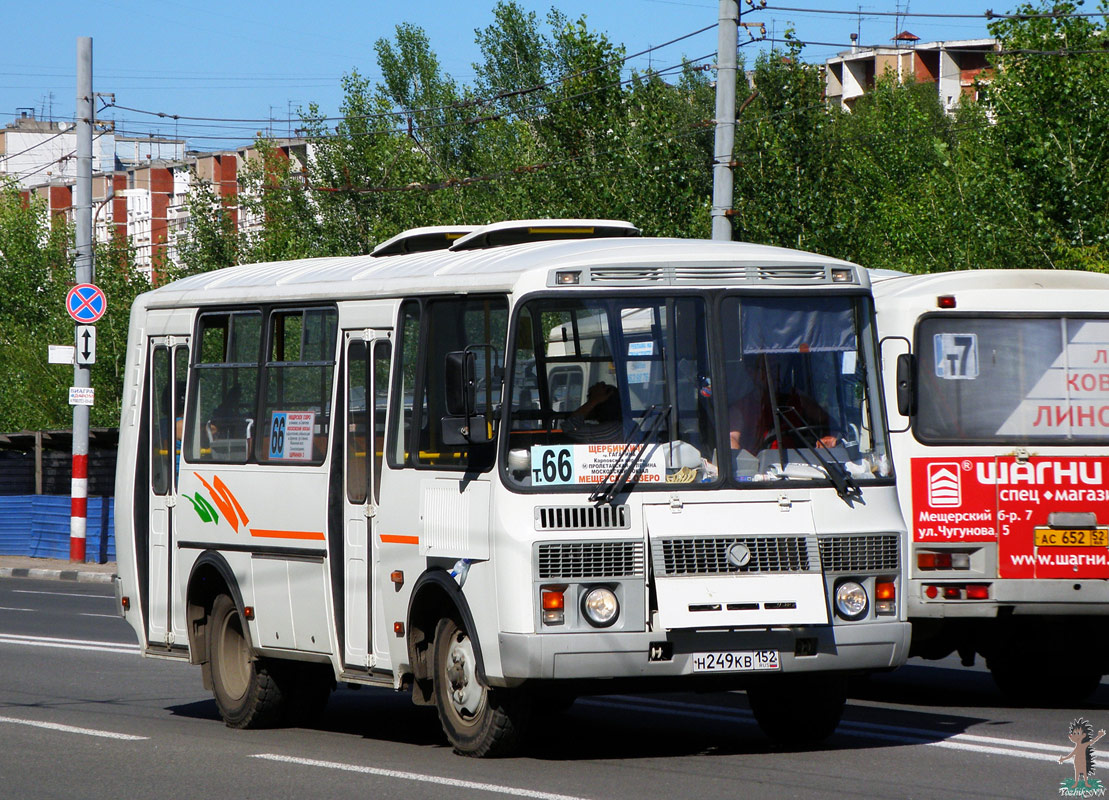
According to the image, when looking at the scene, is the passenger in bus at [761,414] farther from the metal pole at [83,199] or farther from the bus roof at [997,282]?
the metal pole at [83,199]

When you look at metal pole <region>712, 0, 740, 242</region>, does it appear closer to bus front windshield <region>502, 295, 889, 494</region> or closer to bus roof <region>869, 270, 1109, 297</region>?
bus roof <region>869, 270, 1109, 297</region>

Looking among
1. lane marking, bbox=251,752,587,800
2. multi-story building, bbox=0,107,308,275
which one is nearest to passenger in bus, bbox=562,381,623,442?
lane marking, bbox=251,752,587,800

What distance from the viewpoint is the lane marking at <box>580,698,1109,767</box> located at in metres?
9.75

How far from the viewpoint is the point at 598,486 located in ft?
30.5

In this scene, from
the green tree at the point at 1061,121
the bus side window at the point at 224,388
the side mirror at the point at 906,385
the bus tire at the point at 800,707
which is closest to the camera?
the bus tire at the point at 800,707

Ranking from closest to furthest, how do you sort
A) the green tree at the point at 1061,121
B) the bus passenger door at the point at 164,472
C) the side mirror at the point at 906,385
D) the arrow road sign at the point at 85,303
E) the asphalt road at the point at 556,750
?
the asphalt road at the point at 556,750
the side mirror at the point at 906,385
the bus passenger door at the point at 164,472
the green tree at the point at 1061,121
the arrow road sign at the point at 85,303

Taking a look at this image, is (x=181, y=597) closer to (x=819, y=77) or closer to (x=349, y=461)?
(x=349, y=461)

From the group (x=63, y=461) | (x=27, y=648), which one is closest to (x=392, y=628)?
(x=27, y=648)

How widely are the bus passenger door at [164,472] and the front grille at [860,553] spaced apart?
16.7 ft

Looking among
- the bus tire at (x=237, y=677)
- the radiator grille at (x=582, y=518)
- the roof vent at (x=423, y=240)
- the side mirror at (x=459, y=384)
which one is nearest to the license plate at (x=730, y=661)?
the radiator grille at (x=582, y=518)

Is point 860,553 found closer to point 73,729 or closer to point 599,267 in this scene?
point 599,267

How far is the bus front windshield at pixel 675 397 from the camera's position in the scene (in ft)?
30.8

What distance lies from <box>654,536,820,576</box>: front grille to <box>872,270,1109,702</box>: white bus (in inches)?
119

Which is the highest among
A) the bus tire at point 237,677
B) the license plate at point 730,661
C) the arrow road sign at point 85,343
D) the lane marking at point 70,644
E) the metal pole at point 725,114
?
the metal pole at point 725,114
